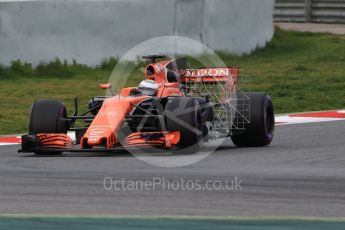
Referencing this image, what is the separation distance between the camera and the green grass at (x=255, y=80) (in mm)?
18547

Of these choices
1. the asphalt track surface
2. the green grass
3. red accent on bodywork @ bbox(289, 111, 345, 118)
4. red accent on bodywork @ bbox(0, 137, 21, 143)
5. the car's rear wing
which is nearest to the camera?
the asphalt track surface

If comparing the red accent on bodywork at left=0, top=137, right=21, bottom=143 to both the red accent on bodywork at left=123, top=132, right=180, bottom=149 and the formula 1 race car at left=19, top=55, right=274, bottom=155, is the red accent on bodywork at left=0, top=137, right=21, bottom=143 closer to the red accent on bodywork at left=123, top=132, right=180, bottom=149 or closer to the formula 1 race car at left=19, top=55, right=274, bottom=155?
the formula 1 race car at left=19, top=55, right=274, bottom=155

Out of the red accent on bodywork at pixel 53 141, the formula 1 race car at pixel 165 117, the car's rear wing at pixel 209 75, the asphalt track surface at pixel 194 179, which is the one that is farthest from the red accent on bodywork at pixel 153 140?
the car's rear wing at pixel 209 75

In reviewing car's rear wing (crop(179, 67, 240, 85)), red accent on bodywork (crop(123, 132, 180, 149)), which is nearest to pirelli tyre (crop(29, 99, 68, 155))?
red accent on bodywork (crop(123, 132, 180, 149))

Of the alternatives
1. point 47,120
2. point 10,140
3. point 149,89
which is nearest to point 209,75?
point 149,89

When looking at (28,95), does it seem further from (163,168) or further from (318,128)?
(163,168)

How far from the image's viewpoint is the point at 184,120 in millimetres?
12055

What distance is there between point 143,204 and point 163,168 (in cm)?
232

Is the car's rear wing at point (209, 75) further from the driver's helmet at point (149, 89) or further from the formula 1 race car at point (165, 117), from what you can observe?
the driver's helmet at point (149, 89)

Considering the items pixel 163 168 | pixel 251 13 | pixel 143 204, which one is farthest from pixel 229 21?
pixel 143 204

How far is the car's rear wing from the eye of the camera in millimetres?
13117

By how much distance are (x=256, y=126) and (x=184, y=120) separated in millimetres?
1370

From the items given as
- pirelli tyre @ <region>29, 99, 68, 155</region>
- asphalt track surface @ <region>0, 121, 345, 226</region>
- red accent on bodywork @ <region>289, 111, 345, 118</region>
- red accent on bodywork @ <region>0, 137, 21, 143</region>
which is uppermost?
pirelli tyre @ <region>29, 99, 68, 155</region>

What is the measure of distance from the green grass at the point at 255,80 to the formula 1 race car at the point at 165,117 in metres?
3.11
